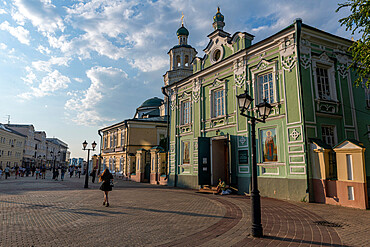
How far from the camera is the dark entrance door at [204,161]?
1636cm

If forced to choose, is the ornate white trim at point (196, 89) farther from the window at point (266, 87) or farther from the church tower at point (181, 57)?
the church tower at point (181, 57)

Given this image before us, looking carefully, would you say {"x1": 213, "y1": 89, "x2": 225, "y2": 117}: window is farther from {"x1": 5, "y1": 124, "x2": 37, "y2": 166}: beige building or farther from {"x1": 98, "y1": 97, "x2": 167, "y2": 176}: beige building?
{"x1": 5, "y1": 124, "x2": 37, "y2": 166}: beige building

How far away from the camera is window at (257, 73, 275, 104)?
1366cm

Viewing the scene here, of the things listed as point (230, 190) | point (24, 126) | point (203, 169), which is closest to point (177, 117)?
point (203, 169)

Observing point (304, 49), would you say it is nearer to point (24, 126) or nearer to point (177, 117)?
point (177, 117)

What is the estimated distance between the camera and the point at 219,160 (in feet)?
55.8

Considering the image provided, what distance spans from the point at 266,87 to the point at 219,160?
593cm

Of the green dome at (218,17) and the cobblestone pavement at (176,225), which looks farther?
the green dome at (218,17)

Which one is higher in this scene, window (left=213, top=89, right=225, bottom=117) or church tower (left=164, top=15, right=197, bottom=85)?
church tower (left=164, top=15, right=197, bottom=85)

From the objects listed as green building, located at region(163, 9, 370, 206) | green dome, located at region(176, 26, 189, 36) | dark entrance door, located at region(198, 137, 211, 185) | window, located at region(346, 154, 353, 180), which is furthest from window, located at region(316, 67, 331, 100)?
green dome, located at region(176, 26, 189, 36)

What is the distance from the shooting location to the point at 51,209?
9367 millimetres

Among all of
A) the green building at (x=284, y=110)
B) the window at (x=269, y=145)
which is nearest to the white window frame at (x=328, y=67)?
the green building at (x=284, y=110)

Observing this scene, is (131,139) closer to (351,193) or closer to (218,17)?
(218,17)

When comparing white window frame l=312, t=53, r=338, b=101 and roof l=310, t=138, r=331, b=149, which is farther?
white window frame l=312, t=53, r=338, b=101
